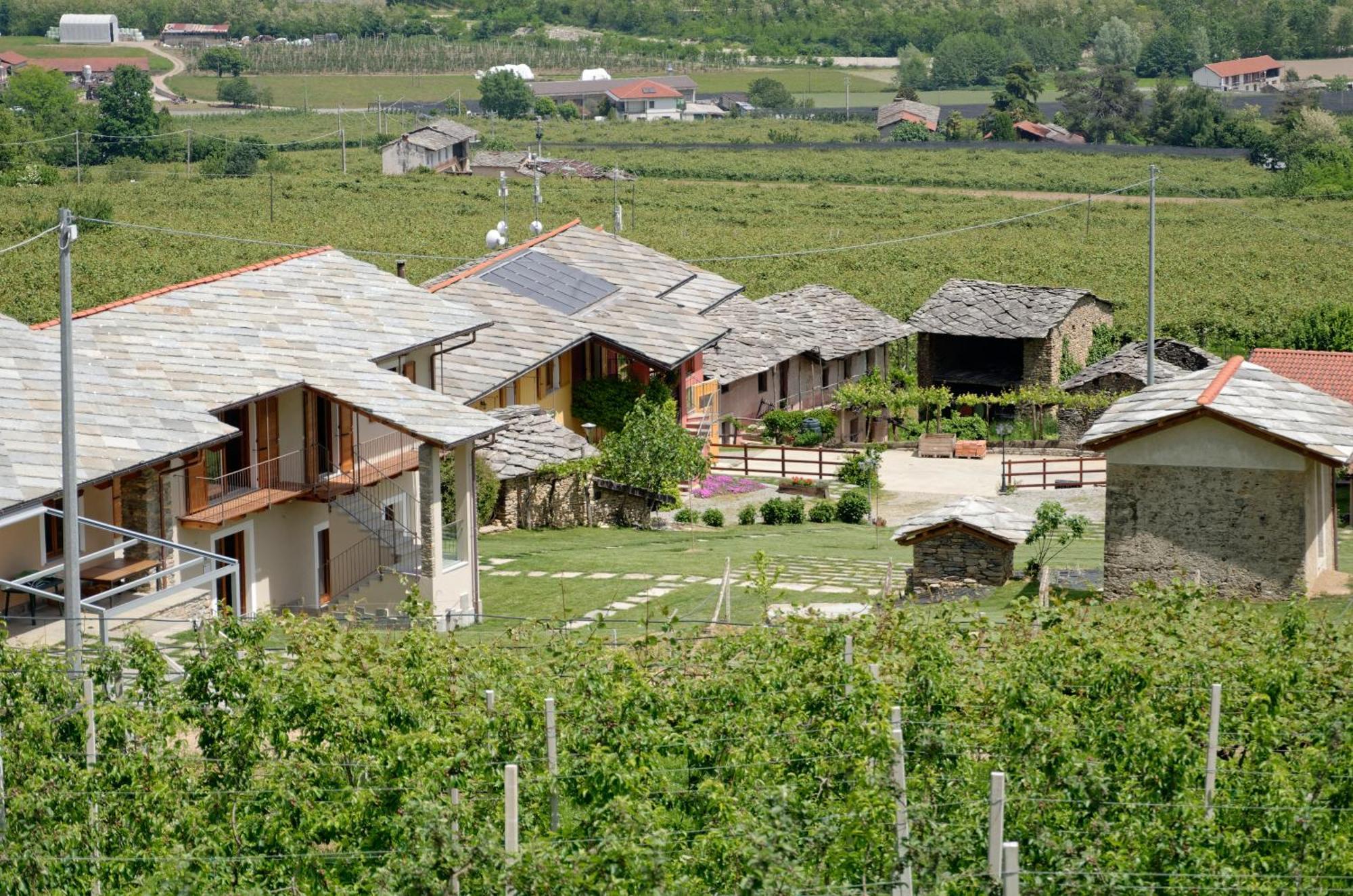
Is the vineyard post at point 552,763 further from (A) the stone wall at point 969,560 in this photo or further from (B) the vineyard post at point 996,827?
(A) the stone wall at point 969,560

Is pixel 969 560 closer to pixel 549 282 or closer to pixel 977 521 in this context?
pixel 977 521

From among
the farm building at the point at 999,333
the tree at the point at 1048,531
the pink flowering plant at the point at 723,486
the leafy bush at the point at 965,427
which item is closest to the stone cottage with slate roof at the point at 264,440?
the tree at the point at 1048,531

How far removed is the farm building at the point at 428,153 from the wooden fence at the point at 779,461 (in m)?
91.3

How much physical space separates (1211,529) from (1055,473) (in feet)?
67.8

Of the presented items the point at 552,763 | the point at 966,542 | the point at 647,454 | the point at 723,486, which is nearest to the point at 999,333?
the point at 723,486

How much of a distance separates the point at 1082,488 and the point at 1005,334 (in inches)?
671

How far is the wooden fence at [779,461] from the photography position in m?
55.6

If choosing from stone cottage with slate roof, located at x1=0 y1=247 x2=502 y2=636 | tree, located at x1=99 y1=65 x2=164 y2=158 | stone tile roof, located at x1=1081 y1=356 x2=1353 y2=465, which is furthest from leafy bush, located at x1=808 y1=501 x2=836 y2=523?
tree, located at x1=99 y1=65 x2=164 y2=158

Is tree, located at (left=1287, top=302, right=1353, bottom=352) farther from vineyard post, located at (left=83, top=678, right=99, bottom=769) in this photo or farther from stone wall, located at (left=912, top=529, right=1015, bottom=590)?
vineyard post, located at (left=83, top=678, right=99, bottom=769)

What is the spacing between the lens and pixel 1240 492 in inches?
1264

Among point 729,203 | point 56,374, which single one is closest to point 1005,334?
point 56,374

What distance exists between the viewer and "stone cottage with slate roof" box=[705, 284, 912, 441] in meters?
64.4

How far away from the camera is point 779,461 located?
55844 mm

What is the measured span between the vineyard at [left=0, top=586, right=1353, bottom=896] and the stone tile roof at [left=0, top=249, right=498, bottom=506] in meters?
8.15
